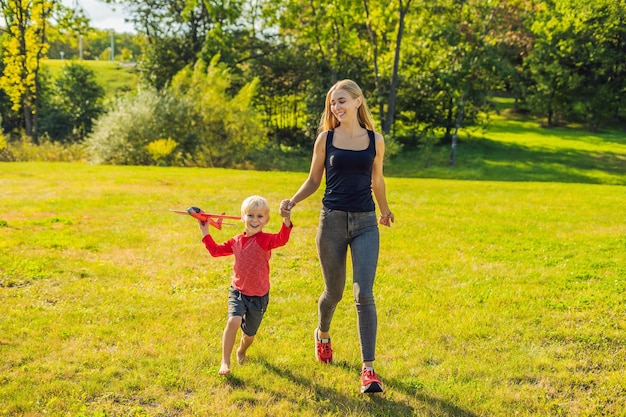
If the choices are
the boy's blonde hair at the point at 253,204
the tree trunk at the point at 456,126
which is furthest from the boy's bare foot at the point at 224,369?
the tree trunk at the point at 456,126

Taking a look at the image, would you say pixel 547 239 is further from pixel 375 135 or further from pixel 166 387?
pixel 166 387

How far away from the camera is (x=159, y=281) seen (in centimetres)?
742

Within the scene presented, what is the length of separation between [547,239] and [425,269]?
346cm

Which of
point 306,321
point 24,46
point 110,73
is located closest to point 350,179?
point 306,321

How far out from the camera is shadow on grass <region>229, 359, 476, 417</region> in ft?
13.7

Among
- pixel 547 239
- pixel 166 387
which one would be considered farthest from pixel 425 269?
pixel 166 387

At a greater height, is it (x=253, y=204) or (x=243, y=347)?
(x=253, y=204)

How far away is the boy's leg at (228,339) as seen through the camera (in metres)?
4.60

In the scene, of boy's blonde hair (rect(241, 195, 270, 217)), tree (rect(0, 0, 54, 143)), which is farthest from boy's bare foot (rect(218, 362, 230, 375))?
tree (rect(0, 0, 54, 143))

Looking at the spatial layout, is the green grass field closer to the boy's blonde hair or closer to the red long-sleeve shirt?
the red long-sleeve shirt

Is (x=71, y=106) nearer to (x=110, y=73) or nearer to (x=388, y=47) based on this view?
(x=388, y=47)

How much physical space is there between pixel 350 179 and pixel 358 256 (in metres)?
0.66

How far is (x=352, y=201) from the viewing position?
4.48 meters

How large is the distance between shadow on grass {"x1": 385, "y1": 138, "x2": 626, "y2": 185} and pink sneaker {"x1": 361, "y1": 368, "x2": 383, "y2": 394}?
23.8 meters
